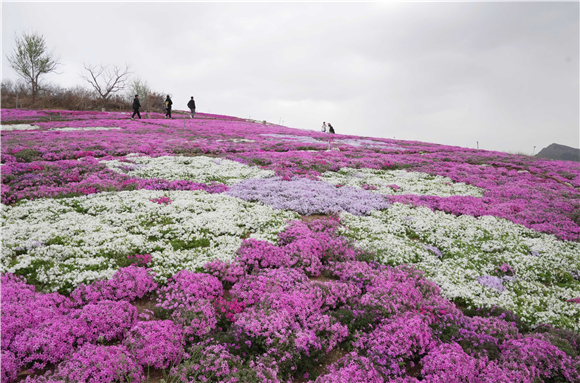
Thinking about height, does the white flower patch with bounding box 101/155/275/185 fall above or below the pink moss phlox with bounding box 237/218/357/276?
above

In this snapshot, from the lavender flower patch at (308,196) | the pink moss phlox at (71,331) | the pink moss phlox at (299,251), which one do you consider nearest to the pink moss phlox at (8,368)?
the pink moss phlox at (71,331)

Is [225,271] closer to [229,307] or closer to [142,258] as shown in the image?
[229,307]

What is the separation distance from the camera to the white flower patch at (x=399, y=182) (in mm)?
18695

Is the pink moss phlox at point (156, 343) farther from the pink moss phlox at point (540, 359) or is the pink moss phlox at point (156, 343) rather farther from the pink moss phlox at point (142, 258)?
the pink moss phlox at point (540, 359)

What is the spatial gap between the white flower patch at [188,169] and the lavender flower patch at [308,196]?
1.98m

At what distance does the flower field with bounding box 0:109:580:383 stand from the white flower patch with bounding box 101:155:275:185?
925mm

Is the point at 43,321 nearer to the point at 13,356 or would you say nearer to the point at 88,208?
the point at 13,356

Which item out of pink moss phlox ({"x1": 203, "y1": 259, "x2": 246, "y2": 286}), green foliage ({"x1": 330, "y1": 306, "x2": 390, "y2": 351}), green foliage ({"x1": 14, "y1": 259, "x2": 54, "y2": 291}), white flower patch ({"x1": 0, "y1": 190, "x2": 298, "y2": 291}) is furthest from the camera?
pink moss phlox ({"x1": 203, "y1": 259, "x2": 246, "y2": 286})

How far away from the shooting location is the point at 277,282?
7.90 metres

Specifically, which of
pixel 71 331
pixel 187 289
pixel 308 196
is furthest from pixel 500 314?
pixel 71 331

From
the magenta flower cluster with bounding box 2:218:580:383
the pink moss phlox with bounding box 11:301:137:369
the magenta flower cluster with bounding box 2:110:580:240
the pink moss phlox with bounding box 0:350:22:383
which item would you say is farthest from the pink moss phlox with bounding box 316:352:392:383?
the magenta flower cluster with bounding box 2:110:580:240

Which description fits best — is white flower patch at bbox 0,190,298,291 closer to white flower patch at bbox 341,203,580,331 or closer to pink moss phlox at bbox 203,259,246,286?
pink moss phlox at bbox 203,259,246,286

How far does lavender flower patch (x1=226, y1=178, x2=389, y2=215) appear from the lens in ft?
46.6

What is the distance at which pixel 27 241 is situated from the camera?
30.0ft
